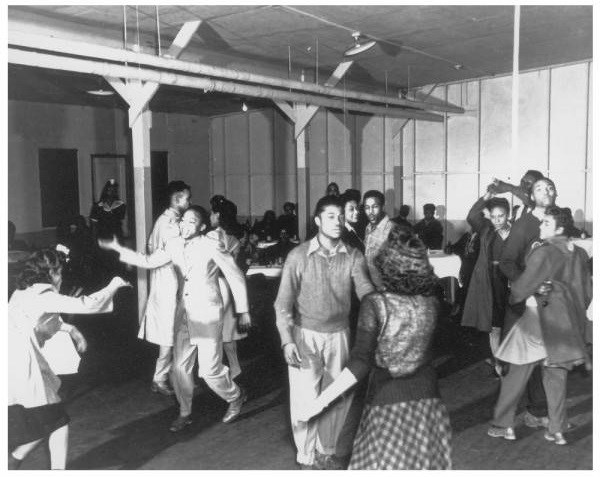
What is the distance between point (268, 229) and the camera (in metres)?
11.7

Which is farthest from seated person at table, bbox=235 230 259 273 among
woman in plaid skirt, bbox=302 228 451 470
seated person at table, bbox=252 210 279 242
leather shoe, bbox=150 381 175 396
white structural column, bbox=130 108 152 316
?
woman in plaid skirt, bbox=302 228 451 470

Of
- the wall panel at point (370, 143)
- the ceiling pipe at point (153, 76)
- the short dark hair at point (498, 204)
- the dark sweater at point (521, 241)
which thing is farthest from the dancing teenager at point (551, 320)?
the wall panel at point (370, 143)

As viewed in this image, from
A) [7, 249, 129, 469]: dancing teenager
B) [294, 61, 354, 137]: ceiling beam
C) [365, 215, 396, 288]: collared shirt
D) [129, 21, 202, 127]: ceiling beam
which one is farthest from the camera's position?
[294, 61, 354, 137]: ceiling beam

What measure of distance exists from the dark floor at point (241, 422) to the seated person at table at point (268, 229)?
4.72 metres

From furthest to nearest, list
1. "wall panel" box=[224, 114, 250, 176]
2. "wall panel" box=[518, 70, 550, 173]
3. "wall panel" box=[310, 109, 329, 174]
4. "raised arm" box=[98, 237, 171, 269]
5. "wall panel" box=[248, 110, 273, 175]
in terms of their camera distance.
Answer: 1. "wall panel" box=[224, 114, 250, 176]
2. "wall panel" box=[248, 110, 273, 175]
3. "wall panel" box=[310, 109, 329, 174]
4. "wall panel" box=[518, 70, 550, 173]
5. "raised arm" box=[98, 237, 171, 269]

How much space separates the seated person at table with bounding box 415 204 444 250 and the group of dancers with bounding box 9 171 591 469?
4.44m

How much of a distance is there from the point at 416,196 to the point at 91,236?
279 inches

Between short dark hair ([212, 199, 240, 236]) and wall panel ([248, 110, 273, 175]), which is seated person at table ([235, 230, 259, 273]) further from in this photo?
wall panel ([248, 110, 273, 175])

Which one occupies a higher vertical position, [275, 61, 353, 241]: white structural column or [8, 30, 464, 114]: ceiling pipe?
[8, 30, 464, 114]: ceiling pipe

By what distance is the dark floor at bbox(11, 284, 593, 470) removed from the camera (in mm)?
4008

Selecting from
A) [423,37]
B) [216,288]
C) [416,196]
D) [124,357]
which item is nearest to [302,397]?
[216,288]

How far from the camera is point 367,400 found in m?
2.55

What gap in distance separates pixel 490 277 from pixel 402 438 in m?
3.67

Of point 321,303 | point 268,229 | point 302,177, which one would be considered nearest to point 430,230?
point 302,177
